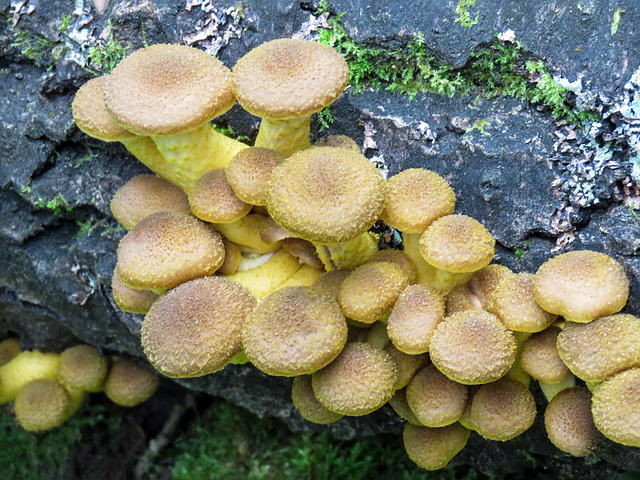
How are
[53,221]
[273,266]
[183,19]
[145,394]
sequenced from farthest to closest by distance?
1. [145,394]
2. [53,221]
3. [183,19]
4. [273,266]

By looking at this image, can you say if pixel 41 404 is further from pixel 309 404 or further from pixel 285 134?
pixel 285 134

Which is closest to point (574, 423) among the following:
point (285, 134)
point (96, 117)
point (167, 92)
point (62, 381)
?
point (285, 134)

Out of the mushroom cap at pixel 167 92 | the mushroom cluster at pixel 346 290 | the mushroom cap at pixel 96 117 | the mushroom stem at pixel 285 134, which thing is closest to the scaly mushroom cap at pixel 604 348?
the mushroom cluster at pixel 346 290

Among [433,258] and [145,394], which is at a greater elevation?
[433,258]

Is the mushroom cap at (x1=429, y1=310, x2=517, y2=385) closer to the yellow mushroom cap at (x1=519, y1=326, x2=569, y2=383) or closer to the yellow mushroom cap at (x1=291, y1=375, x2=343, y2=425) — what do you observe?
the yellow mushroom cap at (x1=519, y1=326, x2=569, y2=383)

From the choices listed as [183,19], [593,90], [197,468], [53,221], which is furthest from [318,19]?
[197,468]

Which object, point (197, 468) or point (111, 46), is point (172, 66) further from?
point (197, 468)
